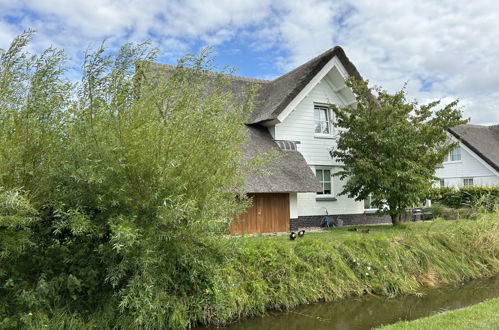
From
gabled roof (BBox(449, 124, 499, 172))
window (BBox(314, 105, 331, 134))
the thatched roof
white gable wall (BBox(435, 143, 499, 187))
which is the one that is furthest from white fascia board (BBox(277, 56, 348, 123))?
white gable wall (BBox(435, 143, 499, 187))

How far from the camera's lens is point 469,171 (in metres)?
26.3

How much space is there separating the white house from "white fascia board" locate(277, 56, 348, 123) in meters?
0.04

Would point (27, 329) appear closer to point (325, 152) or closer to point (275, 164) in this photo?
point (275, 164)

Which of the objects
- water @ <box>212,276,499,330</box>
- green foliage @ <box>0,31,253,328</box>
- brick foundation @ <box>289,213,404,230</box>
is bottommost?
water @ <box>212,276,499,330</box>

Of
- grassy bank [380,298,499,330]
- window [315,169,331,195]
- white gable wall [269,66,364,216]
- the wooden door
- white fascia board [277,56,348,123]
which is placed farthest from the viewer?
window [315,169,331,195]

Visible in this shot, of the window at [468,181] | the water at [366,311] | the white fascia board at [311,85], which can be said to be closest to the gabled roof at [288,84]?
the white fascia board at [311,85]

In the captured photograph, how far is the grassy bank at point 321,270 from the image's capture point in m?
6.29

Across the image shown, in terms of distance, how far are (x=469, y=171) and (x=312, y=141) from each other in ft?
54.7

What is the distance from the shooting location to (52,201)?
5.12 meters

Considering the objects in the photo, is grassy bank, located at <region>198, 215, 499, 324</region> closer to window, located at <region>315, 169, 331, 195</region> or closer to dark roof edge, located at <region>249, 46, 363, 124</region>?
window, located at <region>315, 169, 331, 195</region>

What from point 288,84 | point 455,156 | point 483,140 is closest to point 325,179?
point 288,84

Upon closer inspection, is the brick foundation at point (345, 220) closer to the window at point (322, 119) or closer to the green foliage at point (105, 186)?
the window at point (322, 119)

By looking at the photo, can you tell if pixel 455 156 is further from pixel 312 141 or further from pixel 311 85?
pixel 311 85

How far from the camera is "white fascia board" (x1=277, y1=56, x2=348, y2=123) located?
553 inches
